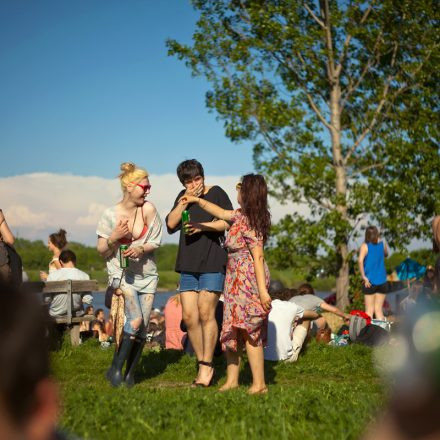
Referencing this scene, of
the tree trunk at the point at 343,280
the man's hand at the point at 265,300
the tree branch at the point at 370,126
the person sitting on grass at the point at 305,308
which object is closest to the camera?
the man's hand at the point at 265,300

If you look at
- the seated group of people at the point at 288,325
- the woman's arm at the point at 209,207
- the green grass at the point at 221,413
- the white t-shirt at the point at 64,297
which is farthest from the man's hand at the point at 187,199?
the white t-shirt at the point at 64,297

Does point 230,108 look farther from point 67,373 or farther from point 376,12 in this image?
point 67,373

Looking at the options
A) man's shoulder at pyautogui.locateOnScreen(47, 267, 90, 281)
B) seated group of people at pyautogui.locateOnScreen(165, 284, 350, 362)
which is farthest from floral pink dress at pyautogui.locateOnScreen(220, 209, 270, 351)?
man's shoulder at pyautogui.locateOnScreen(47, 267, 90, 281)

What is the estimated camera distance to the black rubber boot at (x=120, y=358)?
727cm

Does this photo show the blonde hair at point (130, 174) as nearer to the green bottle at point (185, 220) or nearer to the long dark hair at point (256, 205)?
the green bottle at point (185, 220)

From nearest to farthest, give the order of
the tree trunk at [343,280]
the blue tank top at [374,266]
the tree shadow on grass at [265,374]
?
the tree shadow on grass at [265,374]
the blue tank top at [374,266]
the tree trunk at [343,280]

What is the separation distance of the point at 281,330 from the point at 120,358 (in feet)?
9.40

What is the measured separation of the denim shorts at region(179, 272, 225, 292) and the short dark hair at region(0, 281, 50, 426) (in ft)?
20.7

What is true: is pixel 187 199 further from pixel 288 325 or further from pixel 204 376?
pixel 288 325

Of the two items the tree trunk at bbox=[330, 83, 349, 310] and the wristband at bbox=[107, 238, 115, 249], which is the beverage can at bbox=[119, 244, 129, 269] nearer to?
the wristband at bbox=[107, 238, 115, 249]

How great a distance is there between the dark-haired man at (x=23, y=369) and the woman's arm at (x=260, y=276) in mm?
5809

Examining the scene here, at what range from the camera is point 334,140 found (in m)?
20.4

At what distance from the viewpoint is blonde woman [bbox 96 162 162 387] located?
727 cm

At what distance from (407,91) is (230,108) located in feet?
15.1
